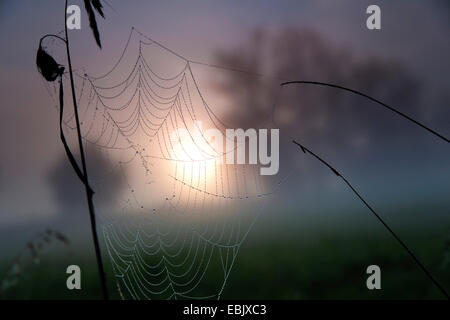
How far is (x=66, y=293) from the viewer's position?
27.0 metres

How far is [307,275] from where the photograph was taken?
26.8 m

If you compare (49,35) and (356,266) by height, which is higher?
(49,35)

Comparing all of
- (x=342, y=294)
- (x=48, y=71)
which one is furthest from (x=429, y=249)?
(x=48, y=71)
